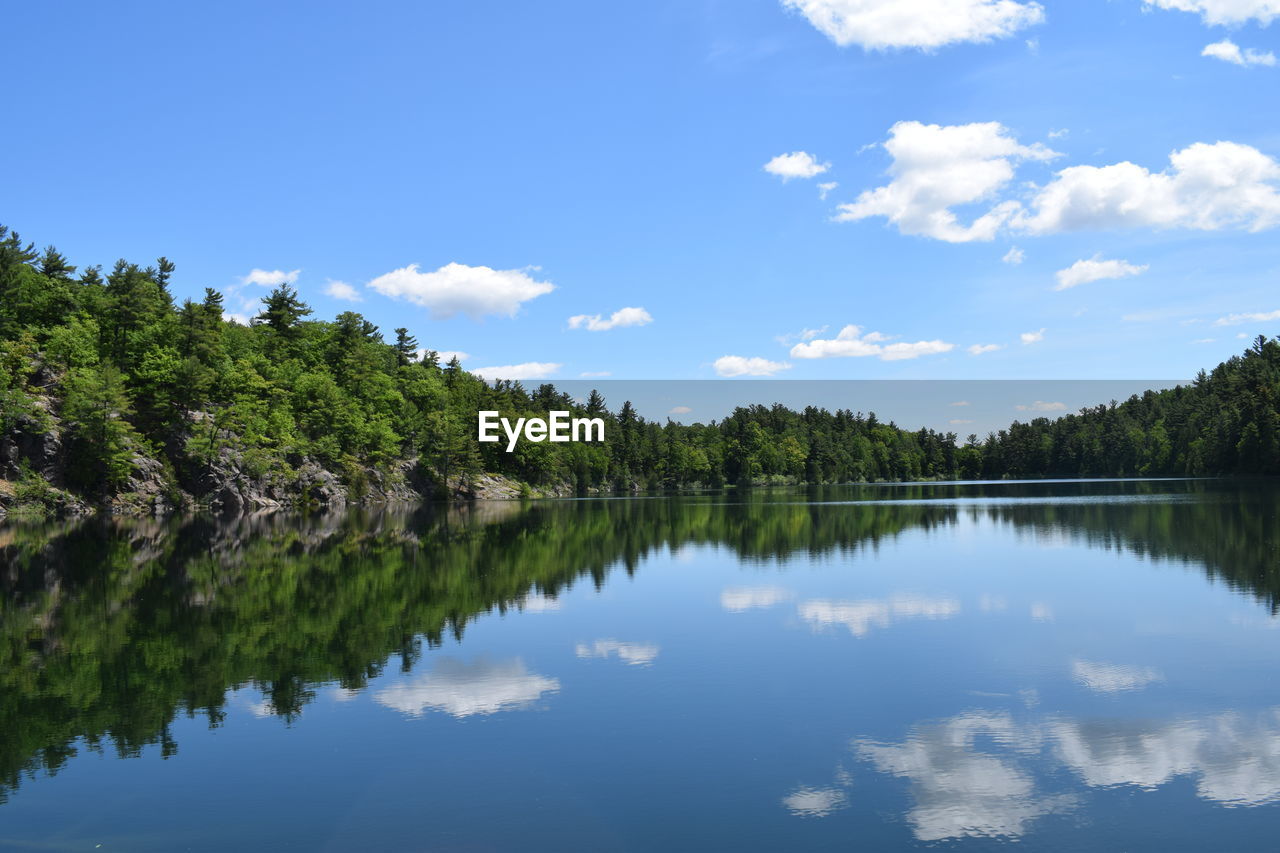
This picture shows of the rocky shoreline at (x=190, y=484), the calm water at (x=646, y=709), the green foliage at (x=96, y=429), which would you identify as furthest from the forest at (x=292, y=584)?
the green foliage at (x=96, y=429)

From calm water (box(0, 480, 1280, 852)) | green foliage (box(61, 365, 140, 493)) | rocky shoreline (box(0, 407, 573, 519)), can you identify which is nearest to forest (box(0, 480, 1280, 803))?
calm water (box(0, 480, 1280, 852))

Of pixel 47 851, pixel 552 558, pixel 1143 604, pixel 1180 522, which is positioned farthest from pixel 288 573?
pixel 1180 522

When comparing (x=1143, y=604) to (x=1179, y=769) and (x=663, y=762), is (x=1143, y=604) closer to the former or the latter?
(x=1179, y=769)

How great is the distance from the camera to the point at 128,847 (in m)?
10.6

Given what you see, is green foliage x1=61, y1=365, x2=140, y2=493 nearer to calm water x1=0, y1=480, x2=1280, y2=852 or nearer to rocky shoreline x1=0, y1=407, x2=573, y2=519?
rocky shoreline x1=0, y1=407, x2=573, y2=519

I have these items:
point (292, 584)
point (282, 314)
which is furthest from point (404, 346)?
point (292, 584)

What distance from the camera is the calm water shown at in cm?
1109

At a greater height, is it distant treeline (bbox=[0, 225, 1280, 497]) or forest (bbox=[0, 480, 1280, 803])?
distant treeline (bbox=[0, 225, 1280, 497])

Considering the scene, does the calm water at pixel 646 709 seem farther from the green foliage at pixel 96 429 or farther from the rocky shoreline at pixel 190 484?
the green foliage at pixel 96 429

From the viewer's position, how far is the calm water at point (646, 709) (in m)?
11.1

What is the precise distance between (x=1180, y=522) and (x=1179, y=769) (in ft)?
171

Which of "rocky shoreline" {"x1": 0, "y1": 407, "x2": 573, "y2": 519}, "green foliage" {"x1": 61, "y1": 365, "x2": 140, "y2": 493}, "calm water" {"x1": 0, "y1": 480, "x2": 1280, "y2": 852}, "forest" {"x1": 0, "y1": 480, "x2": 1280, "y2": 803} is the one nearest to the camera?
"calm water" {"x1": 0, "y1": 480, "x2": 1280, "y2": 852}

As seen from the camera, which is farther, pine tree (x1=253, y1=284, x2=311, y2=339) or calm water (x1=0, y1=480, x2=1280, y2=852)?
pine tree (x1=253, y1=284, x2=311, y2=339)

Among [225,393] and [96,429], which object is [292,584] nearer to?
[96,429]
